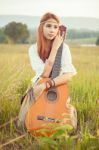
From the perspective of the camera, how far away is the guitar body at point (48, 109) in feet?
8.66

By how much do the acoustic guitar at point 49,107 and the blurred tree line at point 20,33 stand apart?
0.79 ft

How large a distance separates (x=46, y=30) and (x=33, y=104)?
0.42 metres

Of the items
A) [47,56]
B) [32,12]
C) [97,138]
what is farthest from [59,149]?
→ [32,12]

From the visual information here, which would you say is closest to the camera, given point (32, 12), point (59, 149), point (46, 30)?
point (59, 149)

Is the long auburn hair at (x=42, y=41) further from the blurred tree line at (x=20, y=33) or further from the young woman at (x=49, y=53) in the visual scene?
the blurred tree line at (x=20, y=33)

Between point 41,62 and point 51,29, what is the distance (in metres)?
0.20

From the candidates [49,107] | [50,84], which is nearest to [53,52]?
[50,84]

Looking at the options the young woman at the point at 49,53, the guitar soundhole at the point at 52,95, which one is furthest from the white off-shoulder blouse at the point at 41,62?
the guitar soundhole at the point at 52,95

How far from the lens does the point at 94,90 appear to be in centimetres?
288

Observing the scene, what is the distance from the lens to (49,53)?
264cm

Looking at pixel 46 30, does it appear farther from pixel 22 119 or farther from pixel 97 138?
pixel 97 138

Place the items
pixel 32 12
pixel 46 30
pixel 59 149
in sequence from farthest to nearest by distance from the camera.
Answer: pixel 32 12 → pixel 46 30 → pixel 59 149

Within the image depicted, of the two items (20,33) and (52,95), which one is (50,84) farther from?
(20,33)

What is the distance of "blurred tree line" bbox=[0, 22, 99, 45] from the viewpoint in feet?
Answer: 9.17
